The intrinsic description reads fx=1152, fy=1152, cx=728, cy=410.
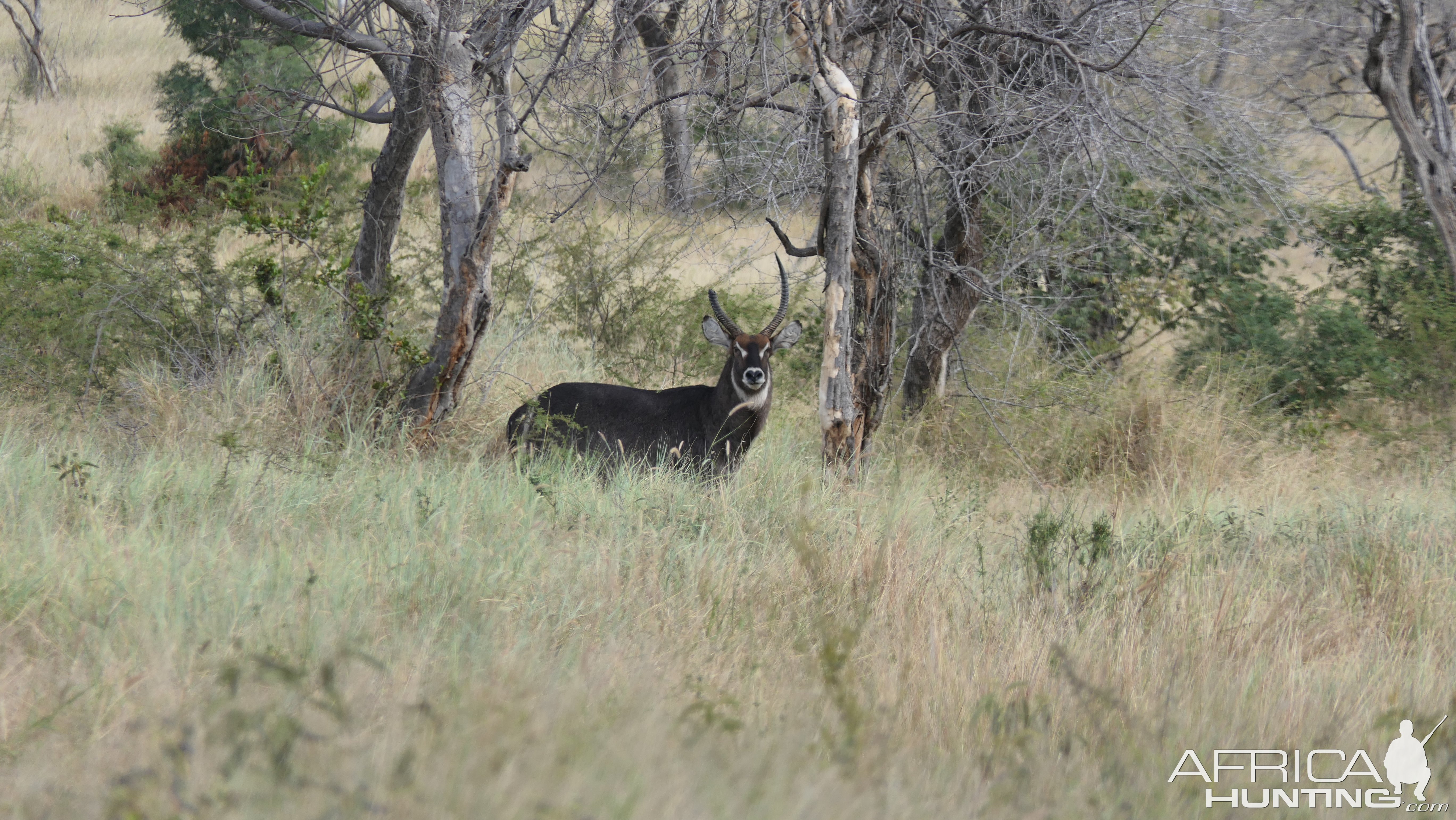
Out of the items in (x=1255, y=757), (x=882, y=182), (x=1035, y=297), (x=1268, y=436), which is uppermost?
(x=882, y=182)

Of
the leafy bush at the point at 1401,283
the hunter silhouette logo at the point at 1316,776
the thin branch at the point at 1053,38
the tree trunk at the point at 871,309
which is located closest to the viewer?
the hunter silhouette logo at the point at 1316,776

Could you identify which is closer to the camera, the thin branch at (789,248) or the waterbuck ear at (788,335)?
the thin branch at (789,248)

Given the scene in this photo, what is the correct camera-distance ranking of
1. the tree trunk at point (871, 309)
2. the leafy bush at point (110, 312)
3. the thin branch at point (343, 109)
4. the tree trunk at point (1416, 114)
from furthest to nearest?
the tree trunk at point (1416, 114), the leafy bush at point (110, 312), the tree trunk at point (871, 309), the thin branch at point (343, 109)

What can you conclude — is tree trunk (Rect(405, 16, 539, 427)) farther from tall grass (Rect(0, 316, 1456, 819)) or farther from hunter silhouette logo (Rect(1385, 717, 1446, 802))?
hunter silhouette logo (Rect(1385, 717, 1446, 802))

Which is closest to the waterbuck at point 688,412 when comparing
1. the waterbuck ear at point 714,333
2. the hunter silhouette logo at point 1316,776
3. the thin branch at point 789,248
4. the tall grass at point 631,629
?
the waterbuck ear at point 714,333

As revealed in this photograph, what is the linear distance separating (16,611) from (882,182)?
6.04 metres

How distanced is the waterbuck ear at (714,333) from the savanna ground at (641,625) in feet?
2.80

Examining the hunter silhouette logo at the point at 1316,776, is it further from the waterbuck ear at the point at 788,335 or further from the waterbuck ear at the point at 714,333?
the waterbuck ear at the point at 714,333

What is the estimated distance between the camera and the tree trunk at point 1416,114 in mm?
8781

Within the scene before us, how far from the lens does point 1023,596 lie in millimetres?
4906

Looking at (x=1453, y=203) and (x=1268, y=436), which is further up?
(x=1453, y=203)

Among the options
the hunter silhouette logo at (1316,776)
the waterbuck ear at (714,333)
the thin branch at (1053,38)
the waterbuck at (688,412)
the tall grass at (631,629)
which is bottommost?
the hunter silhouette logo at (1316,776)

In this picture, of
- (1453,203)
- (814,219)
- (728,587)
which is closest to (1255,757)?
(728,587)

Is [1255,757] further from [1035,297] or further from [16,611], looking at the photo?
[1035,297]
